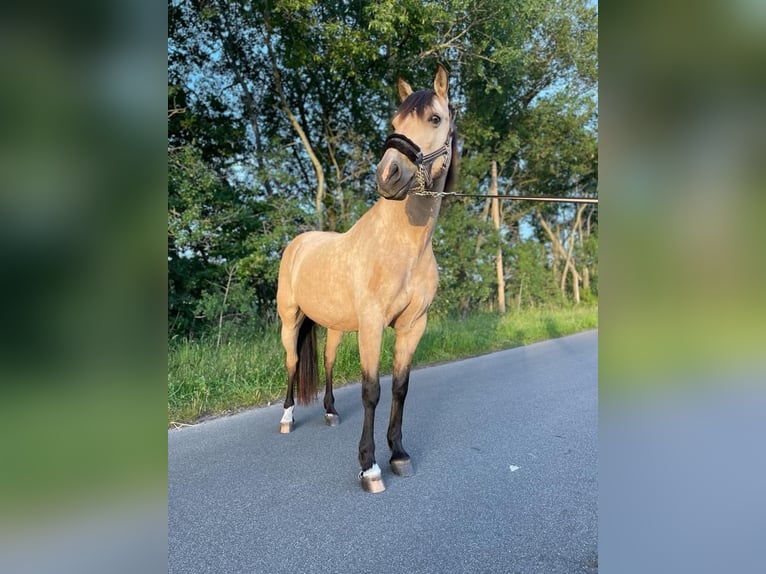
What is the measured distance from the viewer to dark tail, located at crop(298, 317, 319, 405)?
3.35 m

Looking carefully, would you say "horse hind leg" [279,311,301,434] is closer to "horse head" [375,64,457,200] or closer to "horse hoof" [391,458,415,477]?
"horse hoof" [391,458,415,477]

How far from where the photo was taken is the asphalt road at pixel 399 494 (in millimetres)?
1587

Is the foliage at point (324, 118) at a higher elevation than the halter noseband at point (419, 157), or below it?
higher

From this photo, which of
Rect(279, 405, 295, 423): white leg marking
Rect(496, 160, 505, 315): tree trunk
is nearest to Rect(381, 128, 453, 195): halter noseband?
Rect(279, 405, 295, 423): white leg marking

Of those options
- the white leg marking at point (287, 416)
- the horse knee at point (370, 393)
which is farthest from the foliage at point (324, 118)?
the horse knee at point (370, 393)

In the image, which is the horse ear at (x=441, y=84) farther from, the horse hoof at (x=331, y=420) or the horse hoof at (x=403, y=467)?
the horse hoof at (x=331, y=420)

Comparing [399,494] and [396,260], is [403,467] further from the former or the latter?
[396,260]

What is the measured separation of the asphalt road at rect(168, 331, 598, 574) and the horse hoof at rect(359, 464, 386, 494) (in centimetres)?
3

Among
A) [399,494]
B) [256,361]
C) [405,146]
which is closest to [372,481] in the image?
[399,494]

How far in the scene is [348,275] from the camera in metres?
2.52

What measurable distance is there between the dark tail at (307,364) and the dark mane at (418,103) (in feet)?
6.44
